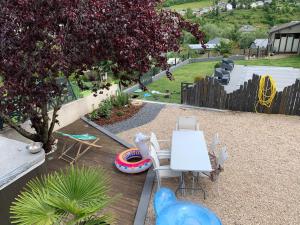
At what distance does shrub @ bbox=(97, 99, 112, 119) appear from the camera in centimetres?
1018

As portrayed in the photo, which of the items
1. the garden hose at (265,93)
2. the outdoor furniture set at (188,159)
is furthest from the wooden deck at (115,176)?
the garden hose at (265,93)

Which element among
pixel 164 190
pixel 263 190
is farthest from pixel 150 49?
pixel 263 190

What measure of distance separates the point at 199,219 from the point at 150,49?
10.3 feet

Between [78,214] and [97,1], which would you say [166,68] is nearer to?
[97,1]

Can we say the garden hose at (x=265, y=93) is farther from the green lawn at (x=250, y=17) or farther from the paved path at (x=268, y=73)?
the green lawn at (x=250, y=17)

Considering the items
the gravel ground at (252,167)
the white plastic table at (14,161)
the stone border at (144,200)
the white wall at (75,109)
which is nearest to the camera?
the white plastic table at (14,161)

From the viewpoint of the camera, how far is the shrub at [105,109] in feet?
33.4

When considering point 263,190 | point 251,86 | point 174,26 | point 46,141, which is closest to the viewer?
point 174,26

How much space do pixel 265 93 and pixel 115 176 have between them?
7.24 metres

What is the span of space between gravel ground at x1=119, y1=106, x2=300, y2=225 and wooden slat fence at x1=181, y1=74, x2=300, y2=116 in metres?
0.37

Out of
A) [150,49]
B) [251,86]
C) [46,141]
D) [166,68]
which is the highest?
[150,49]

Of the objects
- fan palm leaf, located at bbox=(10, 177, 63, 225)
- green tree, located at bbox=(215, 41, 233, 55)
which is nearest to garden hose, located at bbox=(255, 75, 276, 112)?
fan palm leaf, located at bbox=(10, 177, 63, 225)

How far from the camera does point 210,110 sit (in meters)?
11.1

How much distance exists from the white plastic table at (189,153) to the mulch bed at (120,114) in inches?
151
